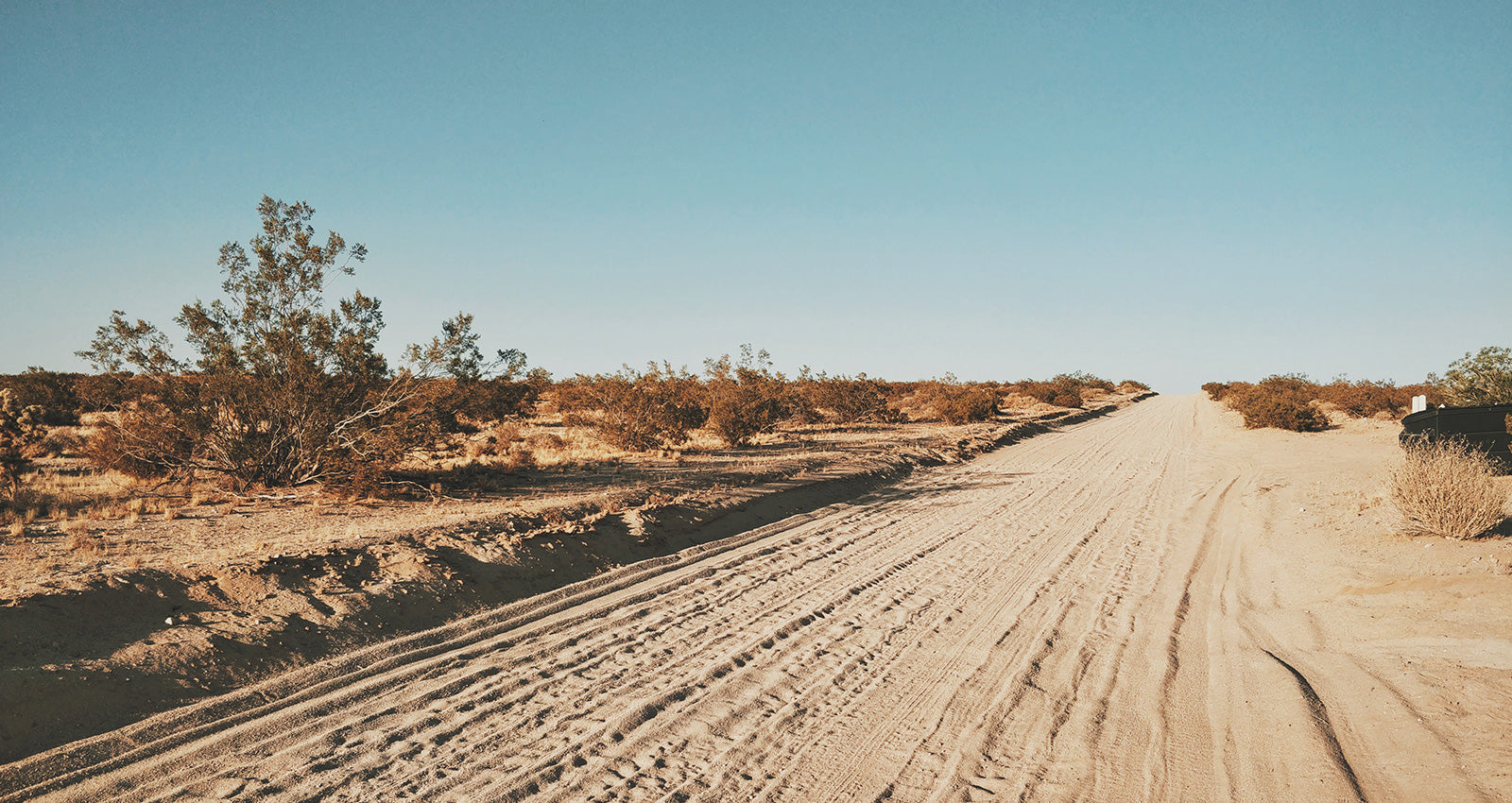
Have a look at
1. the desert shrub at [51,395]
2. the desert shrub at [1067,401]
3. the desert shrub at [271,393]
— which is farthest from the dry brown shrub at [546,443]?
the desert shrub at [1067,401]

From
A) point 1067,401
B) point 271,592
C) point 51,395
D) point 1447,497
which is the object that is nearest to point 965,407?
point 1447,497

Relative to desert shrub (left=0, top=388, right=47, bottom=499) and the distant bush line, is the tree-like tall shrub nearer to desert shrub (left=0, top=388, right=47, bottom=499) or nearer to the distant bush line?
the distant bush line

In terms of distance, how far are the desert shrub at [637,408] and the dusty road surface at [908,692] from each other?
1280 centimetres

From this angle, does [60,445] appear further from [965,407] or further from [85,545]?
[965,407]

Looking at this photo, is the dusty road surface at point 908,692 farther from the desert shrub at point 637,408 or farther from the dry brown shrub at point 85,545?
the desert shrub at point 637,408

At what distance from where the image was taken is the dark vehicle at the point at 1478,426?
13.7 meters

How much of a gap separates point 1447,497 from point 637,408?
1851 centimetres

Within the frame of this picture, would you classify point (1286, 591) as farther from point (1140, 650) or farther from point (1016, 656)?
point (1016, 656)

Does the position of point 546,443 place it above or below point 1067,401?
below

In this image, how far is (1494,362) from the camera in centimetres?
1700

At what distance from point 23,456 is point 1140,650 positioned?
17901 mm

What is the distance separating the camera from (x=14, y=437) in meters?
12.4

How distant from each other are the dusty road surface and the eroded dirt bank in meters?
0.42

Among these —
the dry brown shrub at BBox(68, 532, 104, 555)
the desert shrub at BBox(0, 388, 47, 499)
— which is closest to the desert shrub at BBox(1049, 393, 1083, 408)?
the desert shrub at BBox(0, 388, 47, 499)
